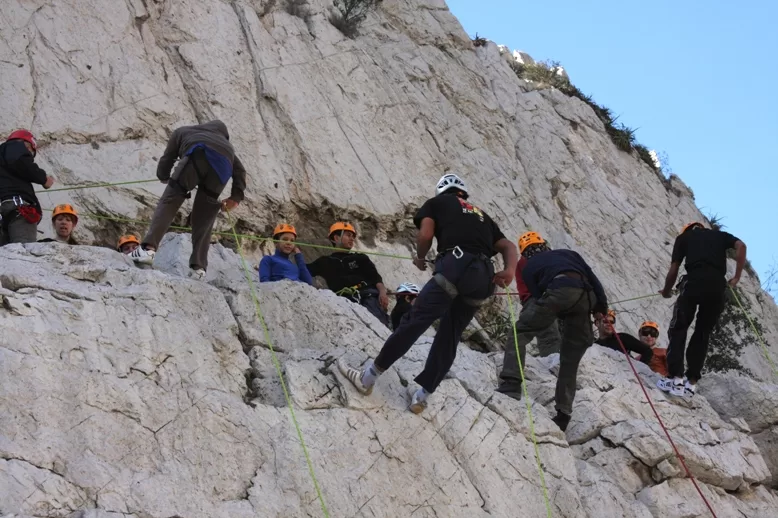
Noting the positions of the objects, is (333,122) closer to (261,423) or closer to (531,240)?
(531,240)

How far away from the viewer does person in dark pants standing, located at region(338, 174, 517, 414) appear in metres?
8.70

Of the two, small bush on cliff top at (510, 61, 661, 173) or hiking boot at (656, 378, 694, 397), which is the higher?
small bush on cliff top at (510, 61, 661, 173)

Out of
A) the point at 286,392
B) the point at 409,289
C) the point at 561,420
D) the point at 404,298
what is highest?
the point at 561,420

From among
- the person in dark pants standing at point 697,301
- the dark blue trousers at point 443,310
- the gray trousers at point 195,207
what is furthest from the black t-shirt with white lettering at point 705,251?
the gray trousers at point 195,207

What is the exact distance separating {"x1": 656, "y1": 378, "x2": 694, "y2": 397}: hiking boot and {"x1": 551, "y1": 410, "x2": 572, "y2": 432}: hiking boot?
207cm

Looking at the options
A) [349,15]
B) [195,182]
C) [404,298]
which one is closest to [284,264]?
[195,182]

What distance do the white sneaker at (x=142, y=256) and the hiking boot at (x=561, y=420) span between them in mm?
4375

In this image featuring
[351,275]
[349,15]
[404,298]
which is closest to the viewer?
[351,275]

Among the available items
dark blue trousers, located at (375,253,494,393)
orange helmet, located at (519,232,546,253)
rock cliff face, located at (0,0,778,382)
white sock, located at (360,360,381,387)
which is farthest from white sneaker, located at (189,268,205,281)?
orange helmet, located at (519,232,546,253)

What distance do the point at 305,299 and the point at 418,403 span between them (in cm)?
169

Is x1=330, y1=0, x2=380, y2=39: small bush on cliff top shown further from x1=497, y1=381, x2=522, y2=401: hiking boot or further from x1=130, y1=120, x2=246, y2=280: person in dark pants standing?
x1=497, y1=381, x2=522, y2=401: hiking boot

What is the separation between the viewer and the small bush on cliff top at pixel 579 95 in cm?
2211

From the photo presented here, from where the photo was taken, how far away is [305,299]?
9.91 metres

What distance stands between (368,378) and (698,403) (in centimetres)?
502
